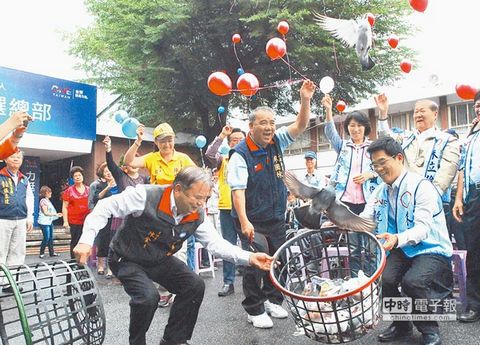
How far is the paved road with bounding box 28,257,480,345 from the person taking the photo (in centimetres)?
300

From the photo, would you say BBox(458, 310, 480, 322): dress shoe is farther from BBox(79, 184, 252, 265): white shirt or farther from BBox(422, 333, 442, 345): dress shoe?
BBox(79, 184, 252, 265): white shirt

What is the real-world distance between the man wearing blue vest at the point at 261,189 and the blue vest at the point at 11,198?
119 inches

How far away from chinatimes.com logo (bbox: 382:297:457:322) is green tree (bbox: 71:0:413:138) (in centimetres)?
951

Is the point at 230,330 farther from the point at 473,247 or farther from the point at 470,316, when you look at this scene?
the point at 473,247

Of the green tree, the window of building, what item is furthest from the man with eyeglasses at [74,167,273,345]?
the window of building

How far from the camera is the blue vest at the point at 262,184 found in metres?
3.54

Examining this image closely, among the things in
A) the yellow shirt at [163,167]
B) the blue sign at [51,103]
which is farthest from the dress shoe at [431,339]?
the blue sign at [51,103]

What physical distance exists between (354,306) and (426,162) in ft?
7.82

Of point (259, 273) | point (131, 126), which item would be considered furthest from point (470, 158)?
point (131, 126)

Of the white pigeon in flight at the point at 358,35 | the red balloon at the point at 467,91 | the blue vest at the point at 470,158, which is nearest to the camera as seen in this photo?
the blue vest at the point at 470,158

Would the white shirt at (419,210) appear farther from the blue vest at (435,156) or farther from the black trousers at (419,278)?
the blue vest at (435,156)

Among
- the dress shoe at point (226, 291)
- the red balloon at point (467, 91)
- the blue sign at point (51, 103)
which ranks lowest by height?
the dress shoe at point (226, 291)

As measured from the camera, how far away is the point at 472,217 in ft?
11.2

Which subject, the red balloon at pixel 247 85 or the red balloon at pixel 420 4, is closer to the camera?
the red balloon at pixel 420 4
